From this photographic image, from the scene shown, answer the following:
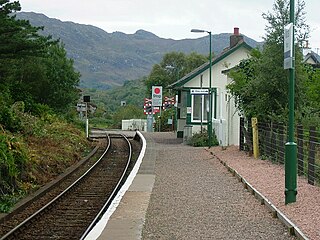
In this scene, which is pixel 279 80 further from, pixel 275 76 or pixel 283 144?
pixel 283 144

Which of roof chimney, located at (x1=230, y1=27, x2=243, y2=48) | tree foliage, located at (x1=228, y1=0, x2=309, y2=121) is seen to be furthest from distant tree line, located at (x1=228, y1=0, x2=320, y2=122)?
roof chimney, located at (x1=230, y1=27, x2=243, y2=48)

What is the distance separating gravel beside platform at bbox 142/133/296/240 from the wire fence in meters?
1.79

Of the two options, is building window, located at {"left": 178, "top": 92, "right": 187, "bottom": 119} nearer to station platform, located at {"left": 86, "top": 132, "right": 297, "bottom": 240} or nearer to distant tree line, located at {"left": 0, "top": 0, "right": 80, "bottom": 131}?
distant tree line, located at {"left": 0, "top": 0, "right": 80, "bottom": 131}

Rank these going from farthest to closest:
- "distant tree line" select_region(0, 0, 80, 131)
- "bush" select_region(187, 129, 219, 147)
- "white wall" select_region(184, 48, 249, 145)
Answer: "bush" select_region(187, 129, 219, 147)
"white wall" select_region(184, 48, 249, 145)
"distant tree line" select_region(0, 0, 80, 131)

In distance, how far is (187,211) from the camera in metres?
13.5

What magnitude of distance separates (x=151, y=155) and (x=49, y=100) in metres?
20.6

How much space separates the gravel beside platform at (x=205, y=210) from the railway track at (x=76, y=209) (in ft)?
4.63

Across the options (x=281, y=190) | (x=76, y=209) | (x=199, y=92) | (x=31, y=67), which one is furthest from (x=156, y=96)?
(x=281, y=190)

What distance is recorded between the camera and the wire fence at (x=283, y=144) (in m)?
16.6

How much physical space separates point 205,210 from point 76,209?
3911mm

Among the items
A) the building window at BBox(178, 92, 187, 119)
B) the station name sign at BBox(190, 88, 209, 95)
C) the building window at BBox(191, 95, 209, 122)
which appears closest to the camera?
the station name sign at BBox(190, 88, 209, 95)

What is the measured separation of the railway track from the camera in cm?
1284

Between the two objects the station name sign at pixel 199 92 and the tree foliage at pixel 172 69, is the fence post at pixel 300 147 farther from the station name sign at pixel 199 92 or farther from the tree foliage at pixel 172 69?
the tree foliage at pixel 172 69

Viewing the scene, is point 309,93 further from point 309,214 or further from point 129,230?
point 129,230
